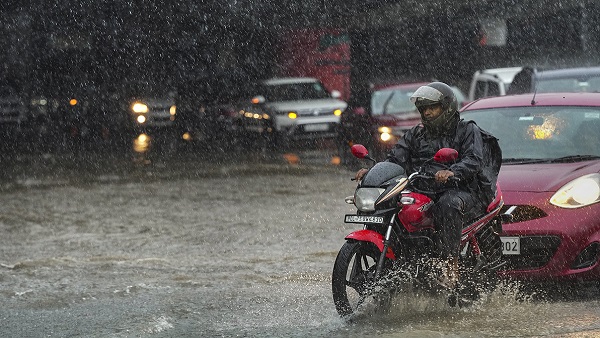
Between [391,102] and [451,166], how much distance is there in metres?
13.4

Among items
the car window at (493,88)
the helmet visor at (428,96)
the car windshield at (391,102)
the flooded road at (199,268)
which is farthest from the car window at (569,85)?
the helmet visor at (428,96)

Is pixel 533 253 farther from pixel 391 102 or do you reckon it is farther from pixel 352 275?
pixel 391 102

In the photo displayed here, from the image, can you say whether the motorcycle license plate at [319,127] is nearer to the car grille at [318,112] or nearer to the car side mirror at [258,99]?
the car grille at [318,112]

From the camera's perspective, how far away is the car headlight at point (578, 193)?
827 centimetres

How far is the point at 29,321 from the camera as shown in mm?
7898

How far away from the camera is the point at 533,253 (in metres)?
8.14

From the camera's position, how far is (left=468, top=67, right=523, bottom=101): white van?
20203 millimetres

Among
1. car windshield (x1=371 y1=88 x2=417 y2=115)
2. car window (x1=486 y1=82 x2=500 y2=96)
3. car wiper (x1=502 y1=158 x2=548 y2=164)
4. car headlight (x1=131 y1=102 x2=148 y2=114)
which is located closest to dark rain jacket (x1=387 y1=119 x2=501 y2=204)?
car wiper (x1=502 y1=158 x2=548 y2=164)

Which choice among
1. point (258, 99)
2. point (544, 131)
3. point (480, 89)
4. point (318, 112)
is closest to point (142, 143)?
point (258, 99)

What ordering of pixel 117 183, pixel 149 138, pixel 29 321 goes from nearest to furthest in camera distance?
pixel 29 321
pixel 117 183
pixel 149 138

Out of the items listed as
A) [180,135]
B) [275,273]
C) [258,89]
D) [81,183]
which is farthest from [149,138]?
[275,273]

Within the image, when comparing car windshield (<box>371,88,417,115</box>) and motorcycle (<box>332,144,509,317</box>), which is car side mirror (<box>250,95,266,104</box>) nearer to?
car windshield (<box>371,88,417,115</box>)

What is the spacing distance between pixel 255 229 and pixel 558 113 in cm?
399

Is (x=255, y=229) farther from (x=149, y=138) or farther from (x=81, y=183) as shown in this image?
(x=149, y=138)
